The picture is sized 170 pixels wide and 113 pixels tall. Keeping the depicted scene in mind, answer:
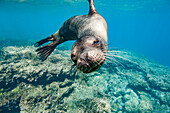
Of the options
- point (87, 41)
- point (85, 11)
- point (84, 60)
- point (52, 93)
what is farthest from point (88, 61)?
point (85, 11)

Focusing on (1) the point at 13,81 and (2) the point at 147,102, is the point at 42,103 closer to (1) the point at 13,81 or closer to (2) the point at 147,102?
(1) the point at 13,81

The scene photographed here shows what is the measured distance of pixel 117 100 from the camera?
19.0 ft

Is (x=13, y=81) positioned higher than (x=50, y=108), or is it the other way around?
(x=13, y=81)

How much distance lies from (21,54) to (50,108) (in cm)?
399

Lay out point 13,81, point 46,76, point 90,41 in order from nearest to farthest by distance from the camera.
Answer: point 90,41 → point 13,81 → point 46,76

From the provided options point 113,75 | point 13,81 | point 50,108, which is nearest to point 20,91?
point 13,81

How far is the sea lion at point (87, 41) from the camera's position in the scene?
3.48 ft

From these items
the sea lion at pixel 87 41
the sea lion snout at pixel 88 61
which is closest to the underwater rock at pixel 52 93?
the sea lion at pixel 87 41

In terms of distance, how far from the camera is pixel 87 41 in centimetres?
132

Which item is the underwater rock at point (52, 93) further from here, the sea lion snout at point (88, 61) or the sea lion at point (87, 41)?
the sea lion snout at point (88, 61)

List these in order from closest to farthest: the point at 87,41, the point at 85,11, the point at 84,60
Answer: the point at 84,60 < the point at 87,41 < the point at 85,11

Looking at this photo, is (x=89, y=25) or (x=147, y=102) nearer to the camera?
(x=89, y=25)

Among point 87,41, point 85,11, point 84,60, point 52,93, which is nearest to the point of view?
point 84,60

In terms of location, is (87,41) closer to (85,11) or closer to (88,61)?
Answer: (88,61)
